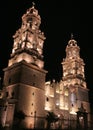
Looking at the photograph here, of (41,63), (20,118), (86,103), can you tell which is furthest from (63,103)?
(20,118)

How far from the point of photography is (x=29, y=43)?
45.8 metres

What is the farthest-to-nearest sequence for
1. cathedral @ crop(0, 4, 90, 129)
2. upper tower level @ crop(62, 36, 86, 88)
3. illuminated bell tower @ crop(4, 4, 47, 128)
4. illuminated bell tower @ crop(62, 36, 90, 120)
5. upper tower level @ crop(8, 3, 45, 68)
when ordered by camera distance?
upper tower level @ crop(62, 36, 86, 88), illuminated bell tower @ crop(62, 36, 90, 120), upper tower level @ crop(8, 3, 45, 68), illuminated bell tower @ crop(4, 4, 47, 128), cathedral @ crop(0, 4, 90, 129)

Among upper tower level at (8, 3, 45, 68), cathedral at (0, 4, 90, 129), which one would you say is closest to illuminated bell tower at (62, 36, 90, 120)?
cathedral at (0, 4, 90, 129)

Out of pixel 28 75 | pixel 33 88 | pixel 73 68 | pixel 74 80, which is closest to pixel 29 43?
pixel 28 75

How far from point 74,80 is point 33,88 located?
68.4 ft

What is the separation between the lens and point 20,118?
108 ft

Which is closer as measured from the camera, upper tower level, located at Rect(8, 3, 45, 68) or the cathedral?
the cathedral

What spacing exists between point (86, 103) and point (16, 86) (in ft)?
90.4


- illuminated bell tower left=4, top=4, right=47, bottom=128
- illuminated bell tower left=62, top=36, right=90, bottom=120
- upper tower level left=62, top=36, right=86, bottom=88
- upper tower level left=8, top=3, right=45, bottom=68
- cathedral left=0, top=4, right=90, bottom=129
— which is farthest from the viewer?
upper tower level left=62, top=36, right=86, bottom=88

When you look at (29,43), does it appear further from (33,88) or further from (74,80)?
(74,80)

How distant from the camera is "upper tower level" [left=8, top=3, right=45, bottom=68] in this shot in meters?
43.6

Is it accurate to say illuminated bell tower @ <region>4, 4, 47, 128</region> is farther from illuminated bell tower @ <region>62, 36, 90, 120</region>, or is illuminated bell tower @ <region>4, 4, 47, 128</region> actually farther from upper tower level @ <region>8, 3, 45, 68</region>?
illuminated bell tower @ <region>62, 36, 90, 120</region>

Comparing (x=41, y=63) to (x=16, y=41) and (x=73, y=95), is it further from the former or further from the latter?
(x=73, y=95)

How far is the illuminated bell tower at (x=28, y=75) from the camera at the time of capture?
1464 inches
